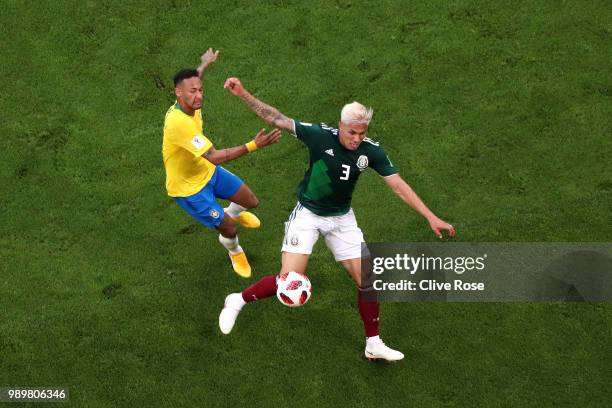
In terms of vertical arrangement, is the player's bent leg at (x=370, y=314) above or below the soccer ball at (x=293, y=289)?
below

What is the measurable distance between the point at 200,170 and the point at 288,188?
1.85 meters

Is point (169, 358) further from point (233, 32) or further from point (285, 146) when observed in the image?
point (233, 32)

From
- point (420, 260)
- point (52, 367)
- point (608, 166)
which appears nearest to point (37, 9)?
point (52, 367)

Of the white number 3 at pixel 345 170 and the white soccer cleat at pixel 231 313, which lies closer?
the white number 3 at pixel 345 170

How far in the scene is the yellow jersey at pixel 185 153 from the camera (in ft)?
27.6

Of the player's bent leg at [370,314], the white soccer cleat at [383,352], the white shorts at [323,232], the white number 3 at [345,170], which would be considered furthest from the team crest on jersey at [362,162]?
the white soccer cleat at [383,352]

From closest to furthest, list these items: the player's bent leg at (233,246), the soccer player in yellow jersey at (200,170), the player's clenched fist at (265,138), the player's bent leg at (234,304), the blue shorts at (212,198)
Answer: the player's clenched fist at (265,138) → the soccer player in yellow jersey at (200,170) → the player's bent leg at (234,304) → the blue shorts at (212,198) → the player's bent leg at (233,246)

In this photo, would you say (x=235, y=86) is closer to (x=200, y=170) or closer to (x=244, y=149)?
(x=244, y=149)

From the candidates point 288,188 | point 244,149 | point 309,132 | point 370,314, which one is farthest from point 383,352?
point 288,188

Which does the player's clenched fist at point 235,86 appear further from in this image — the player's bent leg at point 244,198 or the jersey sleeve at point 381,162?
the player's bent leg at point 244,198

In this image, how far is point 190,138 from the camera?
8406 mm

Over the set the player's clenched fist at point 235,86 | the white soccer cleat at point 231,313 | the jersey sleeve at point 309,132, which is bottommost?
the white soccer cleat at point 231,313

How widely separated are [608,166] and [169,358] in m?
6.12

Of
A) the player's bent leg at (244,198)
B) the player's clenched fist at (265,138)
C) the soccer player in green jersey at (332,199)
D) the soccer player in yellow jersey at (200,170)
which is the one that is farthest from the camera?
the player's bent leg at (244,198)
